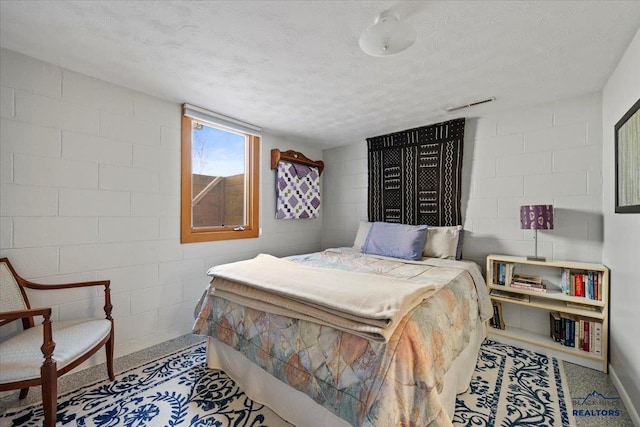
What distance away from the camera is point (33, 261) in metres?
1.83

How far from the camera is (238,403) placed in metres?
1.68

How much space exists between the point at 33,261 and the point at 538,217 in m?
3.84

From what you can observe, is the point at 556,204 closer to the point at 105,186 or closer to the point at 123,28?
the point at 123,28

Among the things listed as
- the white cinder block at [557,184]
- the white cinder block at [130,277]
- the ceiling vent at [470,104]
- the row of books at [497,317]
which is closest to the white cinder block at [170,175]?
the white cinder block at [130,277]

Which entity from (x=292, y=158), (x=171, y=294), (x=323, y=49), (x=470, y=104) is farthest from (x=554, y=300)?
(x=171, y=294)

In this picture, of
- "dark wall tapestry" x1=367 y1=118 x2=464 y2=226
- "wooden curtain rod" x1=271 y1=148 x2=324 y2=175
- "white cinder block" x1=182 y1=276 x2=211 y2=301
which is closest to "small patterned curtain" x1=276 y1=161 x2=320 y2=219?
"wooden curtain rod" x1=271 y1=148 x2=324 y2=175

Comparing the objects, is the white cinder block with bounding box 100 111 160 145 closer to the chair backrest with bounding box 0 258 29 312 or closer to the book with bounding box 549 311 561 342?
the chair backrest with bounding box 0 258 29 312

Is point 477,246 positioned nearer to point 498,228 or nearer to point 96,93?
point 498,228

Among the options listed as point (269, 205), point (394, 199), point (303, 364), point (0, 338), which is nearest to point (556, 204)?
point (394, 199)

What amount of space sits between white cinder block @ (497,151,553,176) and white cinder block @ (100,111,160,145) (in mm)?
3338

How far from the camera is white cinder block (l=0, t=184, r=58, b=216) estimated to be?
1.73 meters

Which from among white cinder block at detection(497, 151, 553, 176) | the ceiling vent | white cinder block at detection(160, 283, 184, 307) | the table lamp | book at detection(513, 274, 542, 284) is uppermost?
the ceiling vent

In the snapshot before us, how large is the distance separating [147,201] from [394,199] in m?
2.68

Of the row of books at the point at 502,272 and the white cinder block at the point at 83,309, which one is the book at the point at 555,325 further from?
the white cinder block at the point at 83,309
